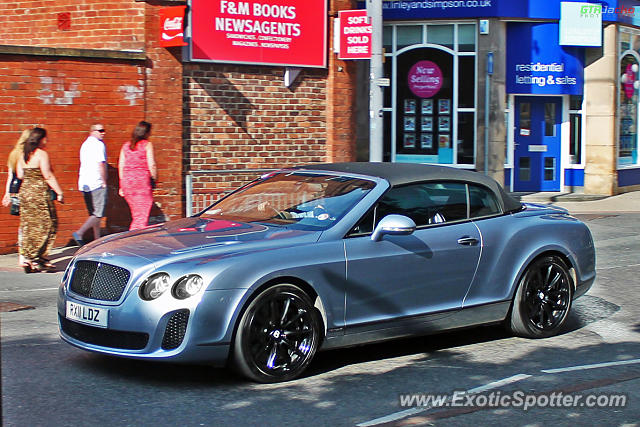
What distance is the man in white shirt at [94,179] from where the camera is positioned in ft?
41.4

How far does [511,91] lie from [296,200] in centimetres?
1491

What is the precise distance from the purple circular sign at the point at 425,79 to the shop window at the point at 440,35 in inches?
19.4

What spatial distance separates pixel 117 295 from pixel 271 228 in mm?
1249

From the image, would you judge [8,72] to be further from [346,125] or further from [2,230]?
[346,125]

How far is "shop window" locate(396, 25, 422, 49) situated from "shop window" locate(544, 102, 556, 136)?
3470mm

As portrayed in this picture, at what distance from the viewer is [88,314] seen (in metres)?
6.27

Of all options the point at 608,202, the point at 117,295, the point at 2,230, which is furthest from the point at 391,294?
the point at 608,202

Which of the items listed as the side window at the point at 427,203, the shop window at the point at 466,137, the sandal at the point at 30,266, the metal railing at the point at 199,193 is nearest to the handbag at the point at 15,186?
the sandal at the point at 30,266

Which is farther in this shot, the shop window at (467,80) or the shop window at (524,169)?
the shop window at (524,169)

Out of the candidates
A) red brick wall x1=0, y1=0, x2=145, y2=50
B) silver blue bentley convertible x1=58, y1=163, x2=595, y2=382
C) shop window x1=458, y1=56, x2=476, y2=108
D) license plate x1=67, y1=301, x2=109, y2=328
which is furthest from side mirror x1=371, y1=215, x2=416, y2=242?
shop window x1=458, y1=56, x2=476, y2=108

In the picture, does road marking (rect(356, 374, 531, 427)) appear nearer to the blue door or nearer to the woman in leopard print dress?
the woman in leopard print dress

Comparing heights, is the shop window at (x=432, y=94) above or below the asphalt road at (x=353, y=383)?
above

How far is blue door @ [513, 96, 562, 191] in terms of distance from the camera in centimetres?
2188

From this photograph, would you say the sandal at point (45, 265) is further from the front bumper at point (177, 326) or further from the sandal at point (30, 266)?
the front bumper at point (177, 326)
